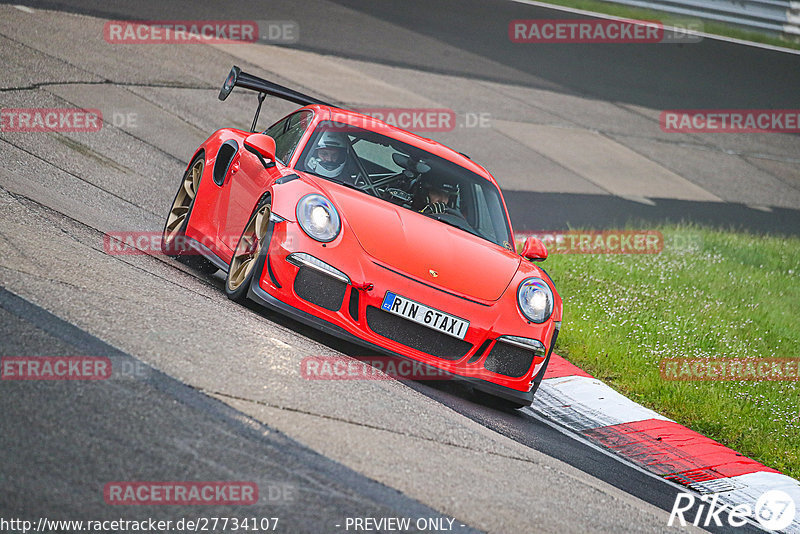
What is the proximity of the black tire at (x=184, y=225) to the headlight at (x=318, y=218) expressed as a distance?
1724mm

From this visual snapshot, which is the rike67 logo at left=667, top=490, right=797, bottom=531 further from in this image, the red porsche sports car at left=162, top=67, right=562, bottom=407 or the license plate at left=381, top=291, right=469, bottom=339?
the license plate at left=381, top=291, right=469, bottom=339

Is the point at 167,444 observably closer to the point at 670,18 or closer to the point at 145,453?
the point at 145,453

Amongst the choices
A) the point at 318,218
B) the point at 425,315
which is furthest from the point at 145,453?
the point at 318,218

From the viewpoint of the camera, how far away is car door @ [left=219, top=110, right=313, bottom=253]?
21.1 ft

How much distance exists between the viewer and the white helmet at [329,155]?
21.8 feet

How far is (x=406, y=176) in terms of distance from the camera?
6.93 m

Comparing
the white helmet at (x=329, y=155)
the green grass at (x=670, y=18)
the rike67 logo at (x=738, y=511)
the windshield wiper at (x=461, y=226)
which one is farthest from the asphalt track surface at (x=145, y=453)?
the green grass at (x=670, y=18)

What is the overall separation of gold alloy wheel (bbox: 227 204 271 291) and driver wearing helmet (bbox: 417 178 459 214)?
120 cm

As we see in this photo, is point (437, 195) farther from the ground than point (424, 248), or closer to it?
farther from the ground

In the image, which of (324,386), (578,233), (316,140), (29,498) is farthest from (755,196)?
(29,498)

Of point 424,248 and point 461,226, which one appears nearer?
point 424,248

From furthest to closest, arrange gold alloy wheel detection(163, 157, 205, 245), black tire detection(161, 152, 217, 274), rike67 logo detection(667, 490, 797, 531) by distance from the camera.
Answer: gold alloy wheel detection(163, 157, 205, 245) → black tire detection(161, 152, 217, 274) → rike67 logo detection(667, 490, 797, 531)

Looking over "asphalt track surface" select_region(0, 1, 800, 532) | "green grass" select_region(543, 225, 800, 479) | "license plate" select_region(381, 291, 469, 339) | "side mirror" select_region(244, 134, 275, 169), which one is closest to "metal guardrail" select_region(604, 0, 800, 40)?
"green grass" select_region(543, 225, 800, 479)

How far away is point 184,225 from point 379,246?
2234 millimetres
